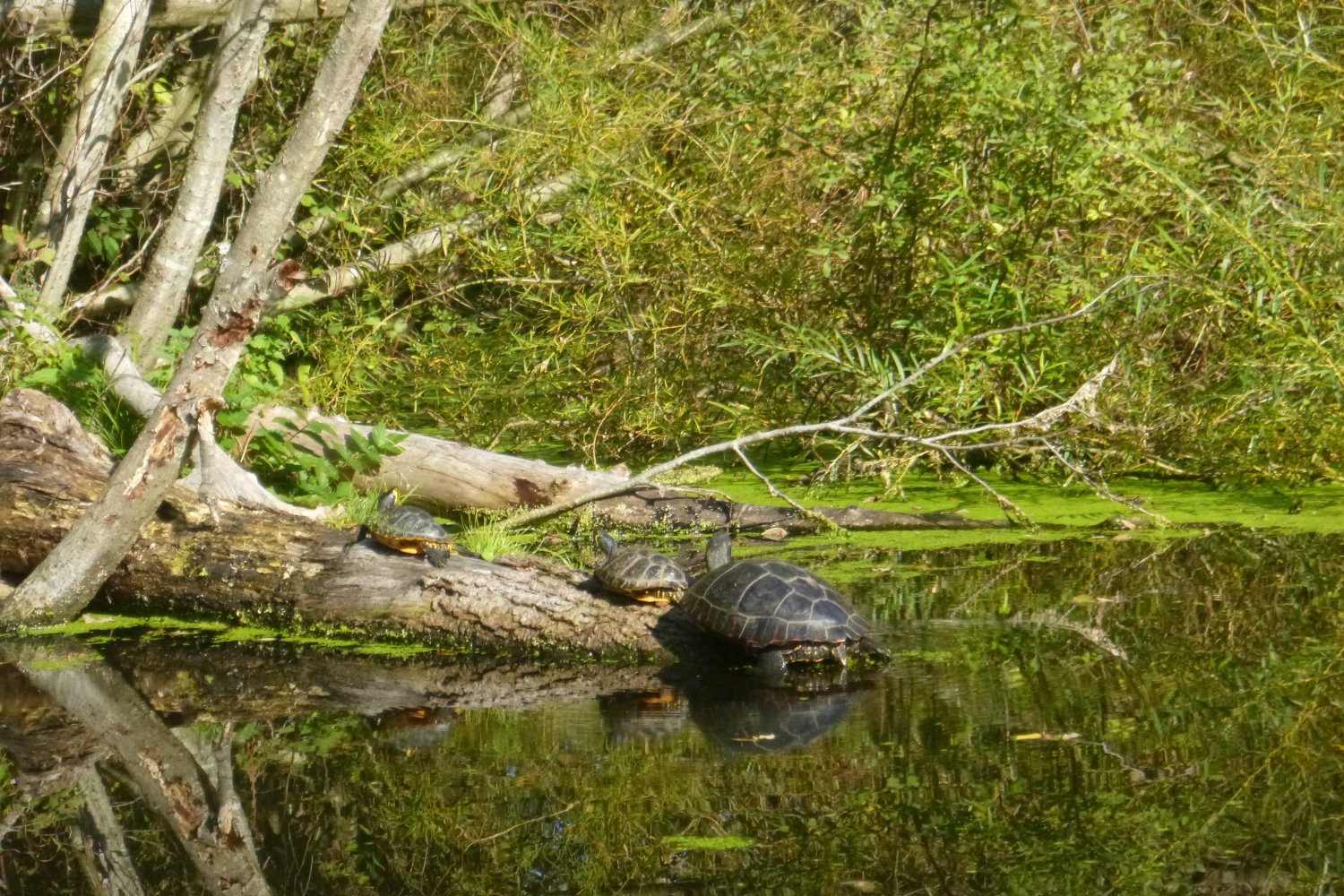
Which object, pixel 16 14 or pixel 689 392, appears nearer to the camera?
pixel 16 14

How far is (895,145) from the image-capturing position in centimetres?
778

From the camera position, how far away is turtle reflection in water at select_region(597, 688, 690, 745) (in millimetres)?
3949

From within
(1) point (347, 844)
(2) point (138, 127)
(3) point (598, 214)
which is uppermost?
(2) point (138, 127)

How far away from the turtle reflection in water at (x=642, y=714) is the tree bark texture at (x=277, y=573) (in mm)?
510

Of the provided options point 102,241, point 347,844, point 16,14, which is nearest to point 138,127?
point 102,241

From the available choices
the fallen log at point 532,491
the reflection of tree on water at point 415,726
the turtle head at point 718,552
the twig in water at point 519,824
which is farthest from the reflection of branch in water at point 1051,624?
the twig in water at point 519,824

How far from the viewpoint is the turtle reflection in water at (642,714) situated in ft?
13.0

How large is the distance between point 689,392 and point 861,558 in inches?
92.9

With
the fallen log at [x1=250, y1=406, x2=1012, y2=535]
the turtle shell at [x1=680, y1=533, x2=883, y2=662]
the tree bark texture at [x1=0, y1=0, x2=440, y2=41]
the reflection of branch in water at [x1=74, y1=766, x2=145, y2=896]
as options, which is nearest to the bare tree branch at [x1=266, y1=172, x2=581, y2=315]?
the tree bark texture at [x1=0, y1=0, x2=440, y2=41]

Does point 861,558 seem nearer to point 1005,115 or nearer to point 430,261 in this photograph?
point 1005,115

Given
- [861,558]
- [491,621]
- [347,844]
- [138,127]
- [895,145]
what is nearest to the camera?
[347,844]

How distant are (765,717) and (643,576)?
3.11 feet

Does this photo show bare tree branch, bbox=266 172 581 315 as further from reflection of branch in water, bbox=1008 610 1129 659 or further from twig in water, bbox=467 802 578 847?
twig in water, bbox=467 802 578 847

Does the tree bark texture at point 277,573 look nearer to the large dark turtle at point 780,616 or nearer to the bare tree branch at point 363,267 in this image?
the large dark turtle at point 780,616
